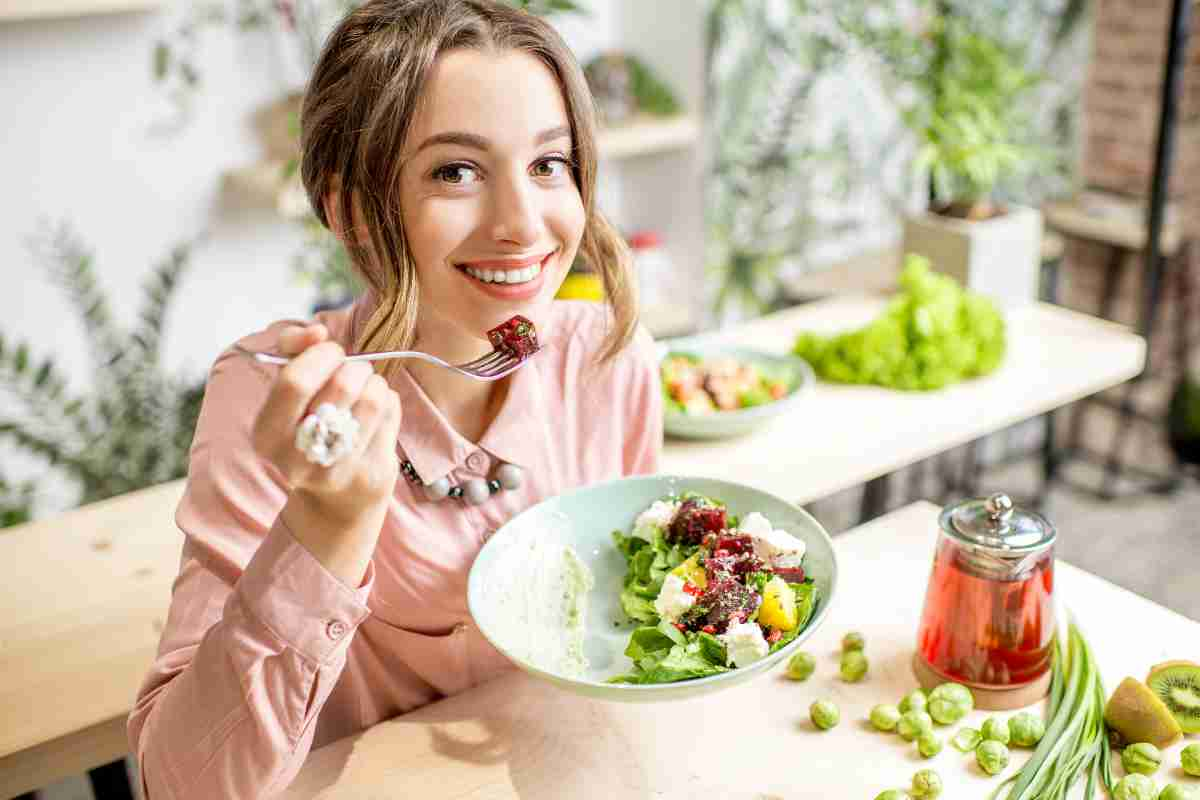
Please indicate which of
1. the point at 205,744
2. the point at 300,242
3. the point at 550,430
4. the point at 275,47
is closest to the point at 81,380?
the point at 300,242

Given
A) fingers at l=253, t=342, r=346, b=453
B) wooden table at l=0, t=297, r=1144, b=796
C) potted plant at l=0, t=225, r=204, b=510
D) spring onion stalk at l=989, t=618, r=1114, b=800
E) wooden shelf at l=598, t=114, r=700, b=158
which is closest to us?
fingers at l=253, t=342, r=346, b=453

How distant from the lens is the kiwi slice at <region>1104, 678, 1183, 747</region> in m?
1.07

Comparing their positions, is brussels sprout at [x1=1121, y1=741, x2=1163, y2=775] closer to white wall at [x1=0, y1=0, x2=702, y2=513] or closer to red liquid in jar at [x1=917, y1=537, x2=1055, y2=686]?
red liquid in jar at [x1=917, y1=537, x2=1055, y2=686]

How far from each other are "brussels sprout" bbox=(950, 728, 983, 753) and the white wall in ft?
8.58

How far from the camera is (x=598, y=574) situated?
126 centimetres

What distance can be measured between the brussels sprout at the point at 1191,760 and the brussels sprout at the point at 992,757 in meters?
0.16

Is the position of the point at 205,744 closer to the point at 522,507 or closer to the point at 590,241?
the point at 522,507

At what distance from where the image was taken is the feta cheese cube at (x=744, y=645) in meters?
1.02

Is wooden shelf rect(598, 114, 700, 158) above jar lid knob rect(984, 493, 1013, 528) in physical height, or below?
above

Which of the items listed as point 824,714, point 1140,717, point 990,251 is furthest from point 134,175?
point 1140,717

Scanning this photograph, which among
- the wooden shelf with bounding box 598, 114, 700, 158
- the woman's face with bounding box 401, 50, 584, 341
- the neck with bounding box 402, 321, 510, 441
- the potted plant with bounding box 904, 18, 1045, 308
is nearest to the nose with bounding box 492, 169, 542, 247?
the woman's face with bounding box 401, 50, 584, 341

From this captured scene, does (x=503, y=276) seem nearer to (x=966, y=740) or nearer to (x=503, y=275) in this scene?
(x=503, y=275)

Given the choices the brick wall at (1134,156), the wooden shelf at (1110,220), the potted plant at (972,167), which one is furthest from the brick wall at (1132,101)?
the potted plant at (972,167)

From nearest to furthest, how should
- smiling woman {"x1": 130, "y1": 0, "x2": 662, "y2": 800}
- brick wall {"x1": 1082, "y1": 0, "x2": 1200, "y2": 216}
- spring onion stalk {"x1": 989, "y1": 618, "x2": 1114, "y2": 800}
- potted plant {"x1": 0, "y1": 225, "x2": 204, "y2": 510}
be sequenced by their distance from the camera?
smiling woman {"x1": 130, "y1": 0, "x2": 662, "y2": 800}, spring onion stalk {"x1": 989, "y1": 618, "x2": 1114, "y2": 800}, potted plant {"x1": 0, "y1": 225, "x2": 204, "y2": 510}, brick wall {"x1": 1082, "y1": 0, "x2": 1200, "y2": 216}
